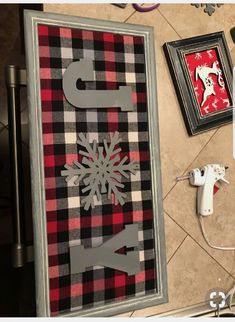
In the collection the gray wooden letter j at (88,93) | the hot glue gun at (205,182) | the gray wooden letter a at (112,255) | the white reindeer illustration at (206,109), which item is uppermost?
the gray wooden letter j at (88,93)

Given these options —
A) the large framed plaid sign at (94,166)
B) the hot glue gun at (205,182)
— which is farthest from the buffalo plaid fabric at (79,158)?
the hot glue gun at (205,182)

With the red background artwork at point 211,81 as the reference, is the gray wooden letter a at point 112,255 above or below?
below

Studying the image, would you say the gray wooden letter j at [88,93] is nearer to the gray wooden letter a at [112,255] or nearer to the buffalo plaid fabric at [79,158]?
the buffalo plaid fabric at [79,158]

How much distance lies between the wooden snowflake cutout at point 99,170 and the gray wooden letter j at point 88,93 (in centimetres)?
8

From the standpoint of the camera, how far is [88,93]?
0.81 meters

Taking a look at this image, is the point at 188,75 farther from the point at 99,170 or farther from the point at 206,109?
the point at 99,170

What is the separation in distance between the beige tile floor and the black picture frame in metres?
0.02

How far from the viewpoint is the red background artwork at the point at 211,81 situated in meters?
0.93

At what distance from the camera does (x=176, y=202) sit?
0.93 m

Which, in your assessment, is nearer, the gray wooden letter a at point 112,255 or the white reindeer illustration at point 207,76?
the gray wooden letter a at point 112,255

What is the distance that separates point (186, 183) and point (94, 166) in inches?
11.7

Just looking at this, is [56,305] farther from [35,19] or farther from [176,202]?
[35,19]

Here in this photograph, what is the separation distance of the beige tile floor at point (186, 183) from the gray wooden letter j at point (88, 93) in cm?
12

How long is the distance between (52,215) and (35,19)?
48 centimetres
